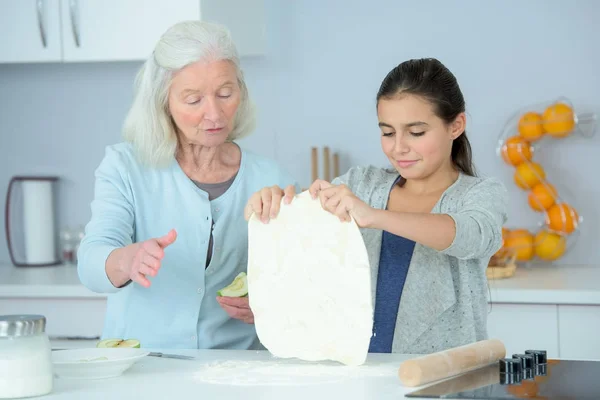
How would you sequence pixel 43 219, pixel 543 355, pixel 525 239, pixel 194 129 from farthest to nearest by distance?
pixel 43 219 → pixel 525 239 → pixel 194 129 → pixel 543 355

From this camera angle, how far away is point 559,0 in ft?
9.48

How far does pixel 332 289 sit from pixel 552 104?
1486 mm

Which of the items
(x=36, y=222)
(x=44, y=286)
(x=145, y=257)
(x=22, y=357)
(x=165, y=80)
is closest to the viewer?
(x=22, y=357)

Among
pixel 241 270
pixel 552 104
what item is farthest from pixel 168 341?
pixel 552 104

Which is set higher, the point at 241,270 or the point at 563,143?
the point at 563,143

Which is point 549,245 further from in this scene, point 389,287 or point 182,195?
point 182,195

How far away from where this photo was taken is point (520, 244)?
2.78m

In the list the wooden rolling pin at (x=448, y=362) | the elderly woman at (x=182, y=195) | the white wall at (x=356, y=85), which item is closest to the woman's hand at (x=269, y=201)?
the elderly woman at (x=182, y=195)

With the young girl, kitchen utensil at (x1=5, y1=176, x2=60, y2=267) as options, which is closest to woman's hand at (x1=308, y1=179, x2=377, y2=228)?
the young girl

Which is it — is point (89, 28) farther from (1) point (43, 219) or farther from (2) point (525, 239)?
(2) point (525, 239)

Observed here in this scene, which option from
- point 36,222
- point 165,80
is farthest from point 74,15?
point 165,80

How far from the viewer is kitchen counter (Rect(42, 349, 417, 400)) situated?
4.41 feet

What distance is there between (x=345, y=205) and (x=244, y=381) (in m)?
0.34

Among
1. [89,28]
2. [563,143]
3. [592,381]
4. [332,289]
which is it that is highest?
[89,28]
